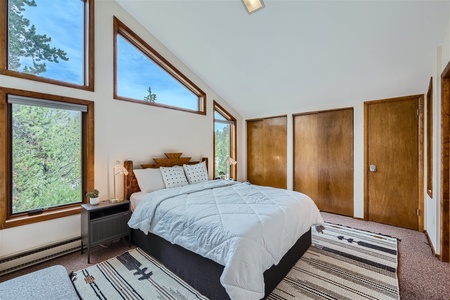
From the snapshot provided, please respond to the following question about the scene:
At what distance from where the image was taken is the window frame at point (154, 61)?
3176 mm

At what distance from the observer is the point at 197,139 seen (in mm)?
4340

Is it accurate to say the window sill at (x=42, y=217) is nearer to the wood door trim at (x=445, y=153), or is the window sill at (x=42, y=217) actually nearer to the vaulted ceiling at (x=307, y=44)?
the vaulted ceiling at (x=307, y=44)

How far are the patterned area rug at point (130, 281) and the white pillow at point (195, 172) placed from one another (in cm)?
149

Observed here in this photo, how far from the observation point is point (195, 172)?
12.4ft

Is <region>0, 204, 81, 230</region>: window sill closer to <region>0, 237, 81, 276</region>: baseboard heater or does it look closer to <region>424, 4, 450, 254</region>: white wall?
<region>0, 237, 81, 276</region>: baseboard heater

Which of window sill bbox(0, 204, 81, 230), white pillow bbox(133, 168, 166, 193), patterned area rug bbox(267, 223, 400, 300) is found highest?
white pillow bbox(133, 168, 166, 193)

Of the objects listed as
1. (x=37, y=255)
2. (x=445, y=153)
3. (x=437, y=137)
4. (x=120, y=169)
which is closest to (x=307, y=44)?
(x=437, y=137)

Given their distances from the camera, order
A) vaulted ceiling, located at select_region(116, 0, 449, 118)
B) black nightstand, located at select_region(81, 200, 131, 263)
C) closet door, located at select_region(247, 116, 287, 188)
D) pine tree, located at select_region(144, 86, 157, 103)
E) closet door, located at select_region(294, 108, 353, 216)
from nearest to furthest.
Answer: vaulted ceiling, located at select_region(116, 0, 449, 118) < black nightstand, located at select_region(81, 200, 131, 263) < pine tree, located at select_region(144, 86, 157, 103) < closet door, located at select_region(294, 108, 353, 216) < closet door, located at select_region(247, 116, 287, 188)

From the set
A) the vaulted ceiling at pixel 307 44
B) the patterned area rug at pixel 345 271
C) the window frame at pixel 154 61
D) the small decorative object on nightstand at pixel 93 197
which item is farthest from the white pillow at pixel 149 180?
the vaulted ceiling at pixel 307 44

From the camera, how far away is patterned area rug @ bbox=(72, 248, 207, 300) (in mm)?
1838

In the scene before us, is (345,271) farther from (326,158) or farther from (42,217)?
(42,217)

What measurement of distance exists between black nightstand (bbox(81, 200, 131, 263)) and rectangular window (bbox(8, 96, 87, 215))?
0.45 m

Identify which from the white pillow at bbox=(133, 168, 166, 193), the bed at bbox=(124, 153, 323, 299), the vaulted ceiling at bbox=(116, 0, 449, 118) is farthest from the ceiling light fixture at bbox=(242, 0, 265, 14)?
the white pillow at bbox=(133, 168, 166, 193)

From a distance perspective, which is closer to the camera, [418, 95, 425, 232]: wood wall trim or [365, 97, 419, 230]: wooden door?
[418, 95, 425, 232]: wood wall trim
